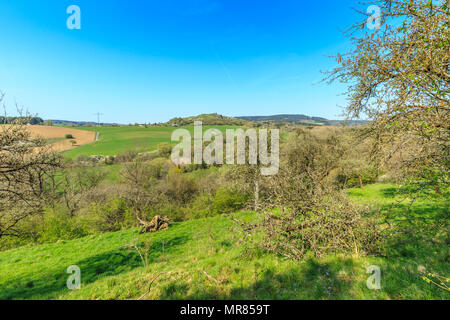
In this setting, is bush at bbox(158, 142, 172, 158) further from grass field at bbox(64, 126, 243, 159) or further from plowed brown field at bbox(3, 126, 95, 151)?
plowed brown field at bbox(3, 126, 95, 151)

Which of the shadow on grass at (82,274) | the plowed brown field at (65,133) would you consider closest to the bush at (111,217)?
the shadow on grass at (82,274)

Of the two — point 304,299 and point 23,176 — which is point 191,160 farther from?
point 304,299

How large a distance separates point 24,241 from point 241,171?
19.7 meters

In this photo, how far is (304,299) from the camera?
3285 mm

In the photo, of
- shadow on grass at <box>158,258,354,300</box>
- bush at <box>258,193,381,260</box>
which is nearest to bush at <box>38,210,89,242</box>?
shadow on grass at <box>158,258,354,300</box>

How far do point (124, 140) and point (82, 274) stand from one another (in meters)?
52.1

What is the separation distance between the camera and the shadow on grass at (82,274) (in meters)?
6.77

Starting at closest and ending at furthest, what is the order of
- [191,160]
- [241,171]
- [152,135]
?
[241,171] < [191,160] < [152,135]

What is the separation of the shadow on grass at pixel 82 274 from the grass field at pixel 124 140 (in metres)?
30.0

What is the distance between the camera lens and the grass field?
4206cm

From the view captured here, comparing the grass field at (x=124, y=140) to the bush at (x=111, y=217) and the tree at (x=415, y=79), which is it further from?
the tree at (x=415, y=79)
